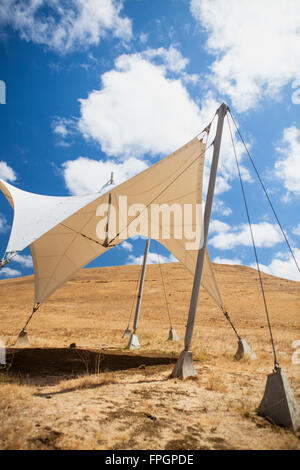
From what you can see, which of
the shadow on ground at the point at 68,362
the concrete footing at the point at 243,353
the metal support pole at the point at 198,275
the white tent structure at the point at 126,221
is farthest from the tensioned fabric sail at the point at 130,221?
the shadow on ground at the point at 68,362

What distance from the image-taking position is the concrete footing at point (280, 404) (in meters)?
4.38

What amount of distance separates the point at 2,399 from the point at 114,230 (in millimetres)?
7341

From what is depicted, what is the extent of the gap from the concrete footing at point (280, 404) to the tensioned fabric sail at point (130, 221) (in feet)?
17.6

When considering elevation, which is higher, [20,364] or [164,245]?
[164,245]

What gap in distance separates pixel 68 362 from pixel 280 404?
264 inches

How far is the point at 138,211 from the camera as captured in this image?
10781 mm

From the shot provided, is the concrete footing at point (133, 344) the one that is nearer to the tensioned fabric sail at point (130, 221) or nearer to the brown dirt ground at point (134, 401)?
the brown dirt ground at point (134, 401)

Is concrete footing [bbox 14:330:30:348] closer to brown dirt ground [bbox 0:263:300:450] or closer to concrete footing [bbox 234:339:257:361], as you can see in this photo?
brown dirt ground [bbox 0:263:300:450]

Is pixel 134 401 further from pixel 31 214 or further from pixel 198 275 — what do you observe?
pixel 31 214

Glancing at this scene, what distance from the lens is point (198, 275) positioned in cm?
782

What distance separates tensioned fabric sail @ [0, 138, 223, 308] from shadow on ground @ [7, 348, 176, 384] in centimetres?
337

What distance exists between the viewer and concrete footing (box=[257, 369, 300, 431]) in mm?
4383
